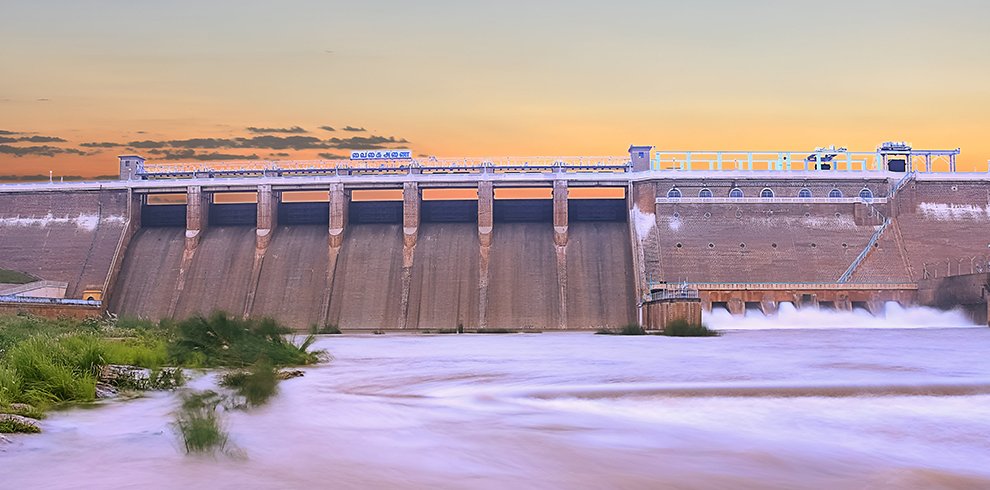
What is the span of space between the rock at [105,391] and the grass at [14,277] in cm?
4911

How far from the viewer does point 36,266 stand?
63.8 m

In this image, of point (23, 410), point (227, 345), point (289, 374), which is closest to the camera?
point (23, 410)

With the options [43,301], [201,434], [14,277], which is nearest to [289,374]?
[201,434]

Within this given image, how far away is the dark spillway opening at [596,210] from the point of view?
6244cm

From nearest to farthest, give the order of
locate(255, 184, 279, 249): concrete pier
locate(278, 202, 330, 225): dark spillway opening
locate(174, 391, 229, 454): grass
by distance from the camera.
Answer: locate(174, 391, 229, 454): grass < locate(255, 184, 279, 249): concrete pier < locate(278, 202, 330, 225): dark spillway opening

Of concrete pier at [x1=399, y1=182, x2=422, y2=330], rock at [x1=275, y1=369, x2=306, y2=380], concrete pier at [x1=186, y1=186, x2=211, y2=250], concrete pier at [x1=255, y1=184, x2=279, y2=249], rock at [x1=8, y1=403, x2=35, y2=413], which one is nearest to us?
rock at [x1=8, y1=403, x2=35, y2=413]

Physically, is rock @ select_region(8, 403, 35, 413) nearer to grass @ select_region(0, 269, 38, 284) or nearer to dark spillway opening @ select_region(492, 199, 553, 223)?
dark spillway opening @ select_region(492, 199, 553, 223)

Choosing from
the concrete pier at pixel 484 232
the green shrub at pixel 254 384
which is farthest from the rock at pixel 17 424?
the concrete pier at pixel 484 232

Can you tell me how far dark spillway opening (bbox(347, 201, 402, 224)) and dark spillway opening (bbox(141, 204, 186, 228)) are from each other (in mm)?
11337

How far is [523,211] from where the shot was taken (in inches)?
2493

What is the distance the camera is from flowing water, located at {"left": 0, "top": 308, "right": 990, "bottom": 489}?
9070mm

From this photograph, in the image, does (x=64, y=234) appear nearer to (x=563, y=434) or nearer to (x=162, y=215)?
(x=162, y=215)

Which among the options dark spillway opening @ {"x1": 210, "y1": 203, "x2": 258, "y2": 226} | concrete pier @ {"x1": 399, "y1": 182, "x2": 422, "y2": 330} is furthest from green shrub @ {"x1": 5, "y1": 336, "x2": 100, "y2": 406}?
dark spillway opening @ {"x1": 210, "y1": 203, "x2": 258, "y2": 226}

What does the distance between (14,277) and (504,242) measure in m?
29.2
